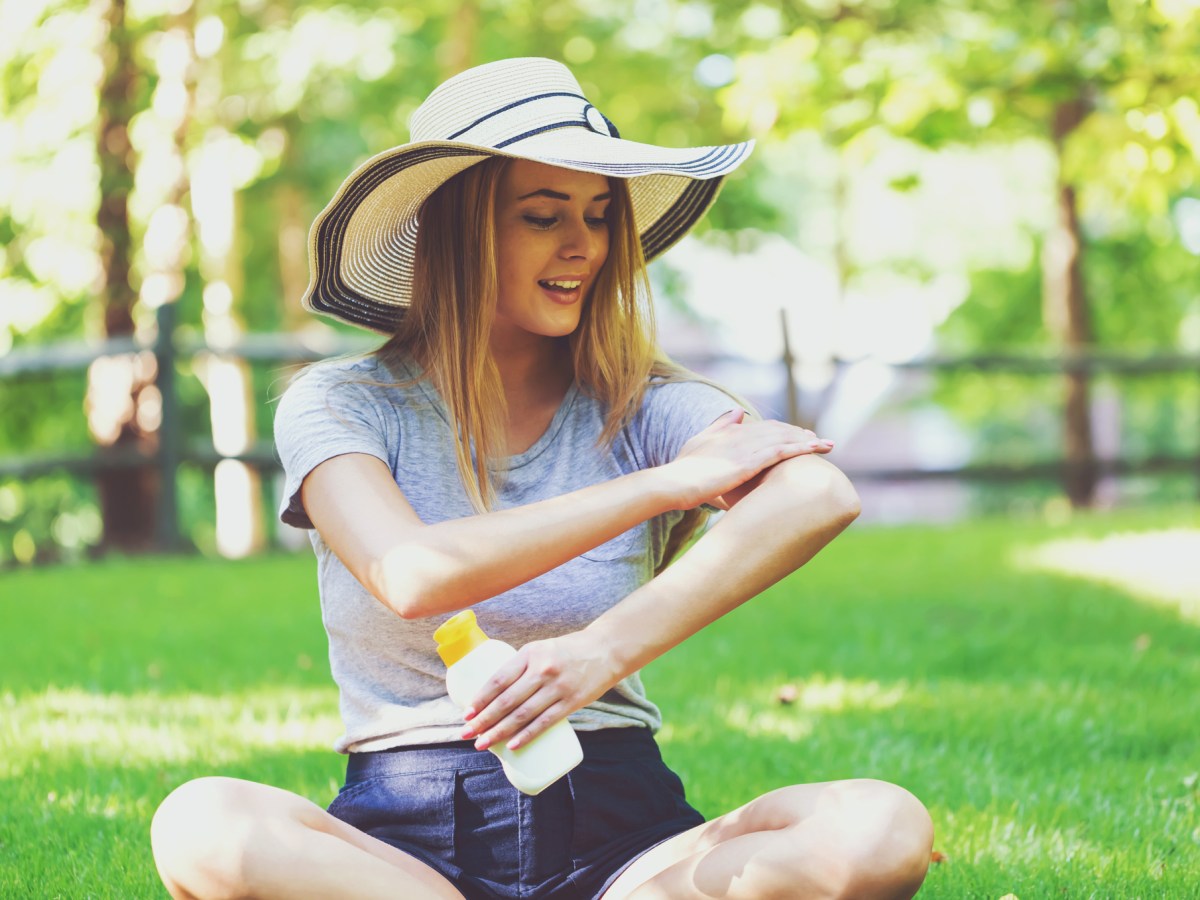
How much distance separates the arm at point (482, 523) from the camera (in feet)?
6.87

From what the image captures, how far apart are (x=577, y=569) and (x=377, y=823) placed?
501 millimetres

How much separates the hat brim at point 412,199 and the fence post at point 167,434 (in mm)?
6674

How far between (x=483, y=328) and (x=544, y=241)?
0.18 metres

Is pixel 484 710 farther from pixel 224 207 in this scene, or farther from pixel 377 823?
pixel 224 207

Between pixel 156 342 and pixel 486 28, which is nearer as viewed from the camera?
pixel 156 342

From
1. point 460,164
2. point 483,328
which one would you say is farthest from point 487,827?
point 460,164

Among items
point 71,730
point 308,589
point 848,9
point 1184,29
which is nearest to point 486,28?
point 848,9

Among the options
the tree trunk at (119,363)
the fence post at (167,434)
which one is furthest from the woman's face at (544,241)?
the tree trunk at (119,363)

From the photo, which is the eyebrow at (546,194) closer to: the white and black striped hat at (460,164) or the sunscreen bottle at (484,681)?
the white and black striped hat at (460,164)

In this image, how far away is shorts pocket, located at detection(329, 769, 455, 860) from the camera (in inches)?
85.5

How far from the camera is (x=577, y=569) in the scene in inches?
92.0

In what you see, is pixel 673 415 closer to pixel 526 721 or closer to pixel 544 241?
pixel 544 241

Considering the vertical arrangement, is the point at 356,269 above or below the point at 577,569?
above

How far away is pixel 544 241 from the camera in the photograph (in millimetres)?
2438
